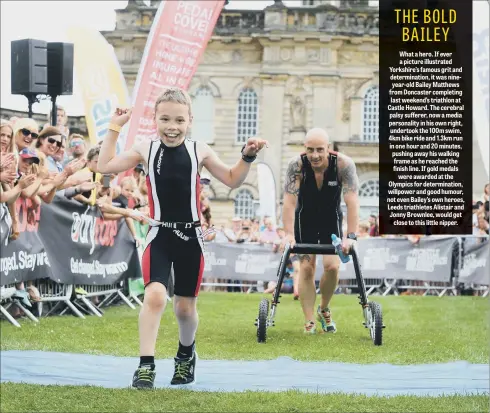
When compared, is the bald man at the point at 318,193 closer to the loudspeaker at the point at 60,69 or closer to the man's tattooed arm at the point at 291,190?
the man's tattooed arm at the point at 291,190

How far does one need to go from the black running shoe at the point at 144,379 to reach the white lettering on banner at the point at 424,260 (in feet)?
52.7

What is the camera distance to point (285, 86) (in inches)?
2373

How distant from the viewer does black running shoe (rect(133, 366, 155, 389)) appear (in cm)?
659

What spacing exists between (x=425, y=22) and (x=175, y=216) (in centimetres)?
266

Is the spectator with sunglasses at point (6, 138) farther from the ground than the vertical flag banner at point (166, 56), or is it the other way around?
the vertical flag banner at point (166, 56)

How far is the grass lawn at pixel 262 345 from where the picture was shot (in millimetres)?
6102

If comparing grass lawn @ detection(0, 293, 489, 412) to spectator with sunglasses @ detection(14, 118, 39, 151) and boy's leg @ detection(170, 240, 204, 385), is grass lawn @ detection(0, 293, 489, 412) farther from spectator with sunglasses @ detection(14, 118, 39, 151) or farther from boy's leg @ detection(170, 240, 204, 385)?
spectator with sunglasses @ detection(14, 118, 39, 151)

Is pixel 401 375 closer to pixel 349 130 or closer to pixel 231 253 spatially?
pixel 231 253

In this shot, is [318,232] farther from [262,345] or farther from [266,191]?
[266,191]

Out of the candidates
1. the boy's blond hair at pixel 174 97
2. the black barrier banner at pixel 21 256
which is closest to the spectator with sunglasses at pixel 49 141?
the black barrier banner at pixel 21 256

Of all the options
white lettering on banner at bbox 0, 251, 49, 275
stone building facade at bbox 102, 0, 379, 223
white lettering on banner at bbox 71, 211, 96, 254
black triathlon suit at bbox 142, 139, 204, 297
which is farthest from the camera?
stone building facade at bbox 102, 0, 379, 223

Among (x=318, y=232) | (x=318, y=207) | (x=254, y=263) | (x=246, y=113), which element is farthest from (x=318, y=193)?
(x=246, y=113)

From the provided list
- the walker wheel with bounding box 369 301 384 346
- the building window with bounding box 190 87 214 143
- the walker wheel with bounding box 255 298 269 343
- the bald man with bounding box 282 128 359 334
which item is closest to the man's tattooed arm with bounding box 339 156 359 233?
the bald man with bounding box 282 128 359 334

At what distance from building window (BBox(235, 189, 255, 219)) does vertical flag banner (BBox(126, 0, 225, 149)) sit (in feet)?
134
